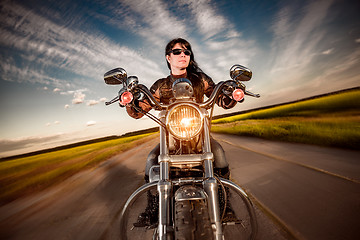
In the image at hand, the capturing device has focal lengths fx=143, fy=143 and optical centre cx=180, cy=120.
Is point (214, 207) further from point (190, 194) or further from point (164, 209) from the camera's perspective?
point (164, 209)

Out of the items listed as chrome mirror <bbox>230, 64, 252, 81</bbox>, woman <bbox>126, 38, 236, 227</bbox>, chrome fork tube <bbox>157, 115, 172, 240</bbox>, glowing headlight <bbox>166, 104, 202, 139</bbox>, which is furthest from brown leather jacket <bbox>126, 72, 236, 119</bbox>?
chrome fork tube <bbox>157, 115, 172, 240</bbox>

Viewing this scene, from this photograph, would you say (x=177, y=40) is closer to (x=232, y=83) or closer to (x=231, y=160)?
(x=232, y=83)

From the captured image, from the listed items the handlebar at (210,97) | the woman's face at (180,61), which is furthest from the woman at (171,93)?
the handlebar at (210,97)

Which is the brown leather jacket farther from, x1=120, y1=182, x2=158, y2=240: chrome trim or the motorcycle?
x1=120, y1=182, x2=158, y2=240: chrome trim

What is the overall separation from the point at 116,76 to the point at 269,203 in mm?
2901

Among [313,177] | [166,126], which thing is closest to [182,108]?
[166,126]

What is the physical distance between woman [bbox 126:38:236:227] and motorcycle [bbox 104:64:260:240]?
0.32 m

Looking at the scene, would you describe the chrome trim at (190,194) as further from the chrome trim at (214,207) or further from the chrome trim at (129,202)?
the chrome trim at (129,202)

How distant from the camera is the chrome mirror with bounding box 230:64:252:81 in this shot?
1.45 metres

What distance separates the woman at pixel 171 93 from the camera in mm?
1727

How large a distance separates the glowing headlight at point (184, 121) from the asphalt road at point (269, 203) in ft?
5.43

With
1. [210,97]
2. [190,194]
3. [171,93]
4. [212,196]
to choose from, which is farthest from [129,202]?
[171,93]

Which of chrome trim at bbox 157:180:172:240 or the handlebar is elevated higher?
the handlebar

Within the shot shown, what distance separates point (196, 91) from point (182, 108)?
1063 mm
